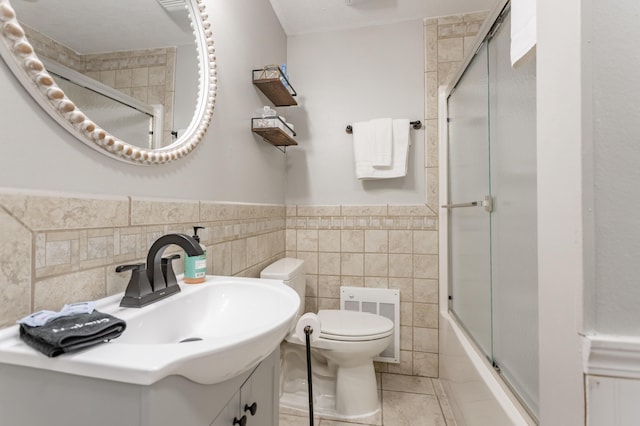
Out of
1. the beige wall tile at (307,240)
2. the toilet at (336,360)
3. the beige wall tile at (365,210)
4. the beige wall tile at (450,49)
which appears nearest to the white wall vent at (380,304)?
the toilet at (336,360)

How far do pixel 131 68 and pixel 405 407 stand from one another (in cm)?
188

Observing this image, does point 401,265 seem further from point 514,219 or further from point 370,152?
point 514,219

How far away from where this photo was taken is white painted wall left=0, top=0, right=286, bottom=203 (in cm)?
51

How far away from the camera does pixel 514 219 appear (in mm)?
917

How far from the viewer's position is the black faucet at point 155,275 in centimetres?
64

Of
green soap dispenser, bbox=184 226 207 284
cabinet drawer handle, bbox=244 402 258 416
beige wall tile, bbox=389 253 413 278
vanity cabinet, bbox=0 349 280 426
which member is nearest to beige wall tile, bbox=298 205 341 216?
beige wall tile, bbox=389 253 413 278

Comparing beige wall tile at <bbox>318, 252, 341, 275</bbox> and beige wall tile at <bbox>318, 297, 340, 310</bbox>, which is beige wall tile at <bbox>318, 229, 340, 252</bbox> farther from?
beige wall tile at <bbox>318, 297, 340, 310</bbox>

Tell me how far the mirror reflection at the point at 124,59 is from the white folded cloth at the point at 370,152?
106cm

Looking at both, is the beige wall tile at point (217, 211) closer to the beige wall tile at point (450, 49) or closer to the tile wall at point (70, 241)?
the tile wall at point (70, 241)

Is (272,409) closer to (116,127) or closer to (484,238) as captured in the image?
(116,127)

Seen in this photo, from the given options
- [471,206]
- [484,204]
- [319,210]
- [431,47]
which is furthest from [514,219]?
[431,47]

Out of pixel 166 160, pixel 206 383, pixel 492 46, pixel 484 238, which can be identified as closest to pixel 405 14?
pixel 492 46

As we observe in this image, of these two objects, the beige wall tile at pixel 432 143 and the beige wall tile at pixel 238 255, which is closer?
the beige wall tile at pixel 238 255

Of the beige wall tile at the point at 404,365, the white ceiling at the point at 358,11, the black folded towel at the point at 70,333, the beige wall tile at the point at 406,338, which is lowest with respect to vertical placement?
the beige wall tile at the point at 404,365
